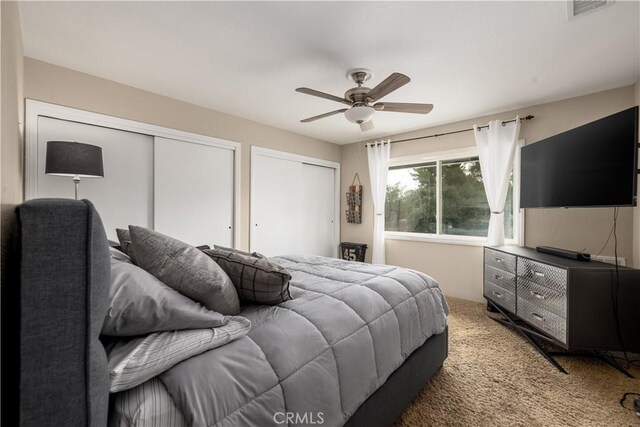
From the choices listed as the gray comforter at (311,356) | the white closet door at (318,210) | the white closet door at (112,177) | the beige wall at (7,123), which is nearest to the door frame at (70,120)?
the white closet door at (112,177)

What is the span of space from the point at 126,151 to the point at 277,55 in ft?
5.99

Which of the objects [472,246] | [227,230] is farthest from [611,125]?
[227,230]

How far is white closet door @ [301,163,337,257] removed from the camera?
466cm

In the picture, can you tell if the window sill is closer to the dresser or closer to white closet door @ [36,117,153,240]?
the dresser

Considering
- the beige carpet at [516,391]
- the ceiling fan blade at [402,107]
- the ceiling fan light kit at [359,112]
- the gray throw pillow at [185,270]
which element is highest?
the ceiling fan blade at [402,107]

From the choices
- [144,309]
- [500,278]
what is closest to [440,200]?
[500,278]

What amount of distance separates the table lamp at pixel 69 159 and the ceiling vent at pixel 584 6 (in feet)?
11.0

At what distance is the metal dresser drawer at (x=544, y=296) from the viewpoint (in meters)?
2.10

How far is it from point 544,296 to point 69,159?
381cm

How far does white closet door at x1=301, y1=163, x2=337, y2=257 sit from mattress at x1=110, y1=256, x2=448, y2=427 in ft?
9.28

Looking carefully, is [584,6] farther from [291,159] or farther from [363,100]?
[291,159]

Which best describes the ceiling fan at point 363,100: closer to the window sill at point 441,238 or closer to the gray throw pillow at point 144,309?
the gray throw pillow at point 144,309

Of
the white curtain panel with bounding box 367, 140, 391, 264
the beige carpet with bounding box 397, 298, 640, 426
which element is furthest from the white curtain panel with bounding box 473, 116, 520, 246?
the white curtain panel with bounding box 367, 140, 391, 264

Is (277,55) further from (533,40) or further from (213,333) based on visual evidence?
(213,333)
